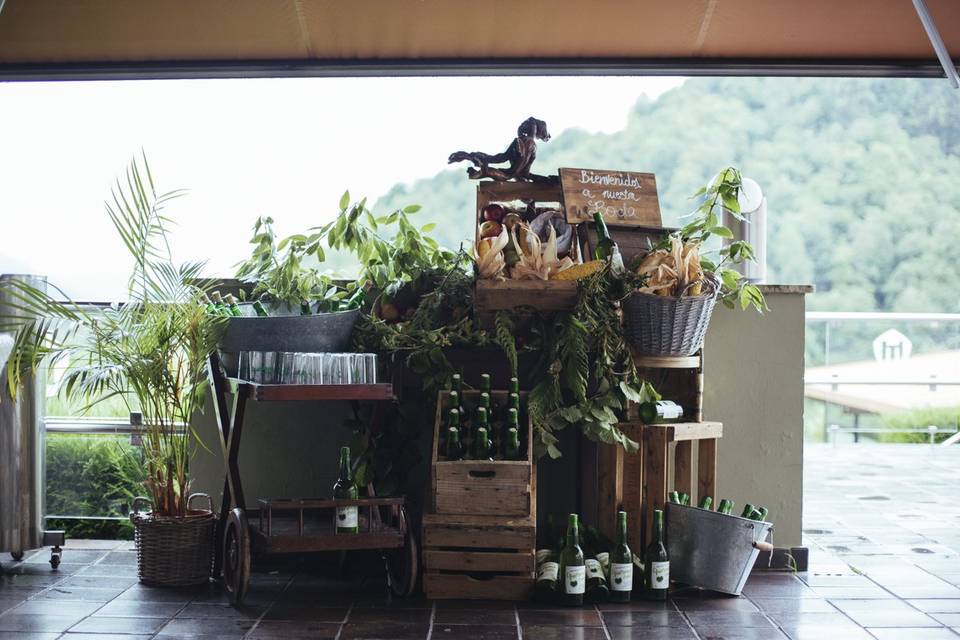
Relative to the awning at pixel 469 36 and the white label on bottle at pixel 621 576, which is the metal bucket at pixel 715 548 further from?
the awning at pixel 469 36

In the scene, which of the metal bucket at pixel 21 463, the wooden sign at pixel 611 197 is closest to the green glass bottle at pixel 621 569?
the wooden sign at pixel 611 197

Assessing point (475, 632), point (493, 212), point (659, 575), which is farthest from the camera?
point (493, 212)

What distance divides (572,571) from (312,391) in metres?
1.01

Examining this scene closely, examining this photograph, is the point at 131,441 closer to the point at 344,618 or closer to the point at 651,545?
the point at 344,618

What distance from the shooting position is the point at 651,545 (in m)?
3.38

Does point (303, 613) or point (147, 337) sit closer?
point (303, 613)

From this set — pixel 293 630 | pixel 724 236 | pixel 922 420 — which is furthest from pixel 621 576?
pixel 922 420

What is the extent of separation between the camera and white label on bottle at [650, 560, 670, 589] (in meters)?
3.37

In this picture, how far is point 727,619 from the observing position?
125 inches

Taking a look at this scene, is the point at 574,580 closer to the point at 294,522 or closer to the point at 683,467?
the point at 683,467

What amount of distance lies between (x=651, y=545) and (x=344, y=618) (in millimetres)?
1026

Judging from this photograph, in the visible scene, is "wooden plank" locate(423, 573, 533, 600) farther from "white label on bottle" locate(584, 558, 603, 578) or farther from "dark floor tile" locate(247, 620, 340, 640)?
"dark floor tile" locate(247, 620, 340, 640)

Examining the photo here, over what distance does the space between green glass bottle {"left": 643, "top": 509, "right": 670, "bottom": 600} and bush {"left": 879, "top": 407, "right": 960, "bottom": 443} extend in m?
4.99

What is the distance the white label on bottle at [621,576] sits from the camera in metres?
3.34
